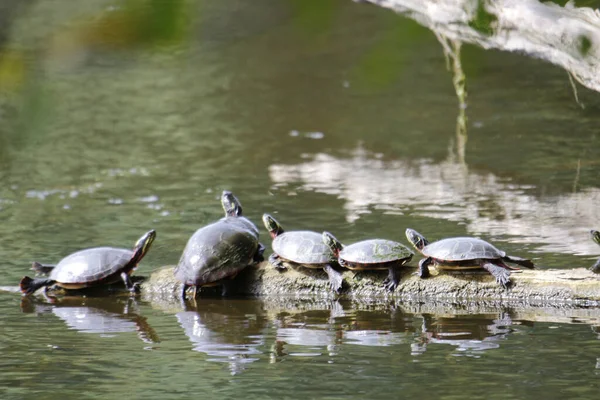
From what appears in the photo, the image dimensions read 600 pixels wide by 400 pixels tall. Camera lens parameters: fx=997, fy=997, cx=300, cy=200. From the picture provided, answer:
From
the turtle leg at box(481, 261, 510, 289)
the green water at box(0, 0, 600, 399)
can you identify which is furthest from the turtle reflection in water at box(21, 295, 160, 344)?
the turtle leg at box(481, 261, 510, 289)

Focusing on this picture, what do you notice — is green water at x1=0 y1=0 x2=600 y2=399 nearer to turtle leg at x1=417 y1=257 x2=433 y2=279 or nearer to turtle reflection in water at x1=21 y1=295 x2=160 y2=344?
turtle reflection in water at x1=21 y1=295 x2=160 y2=344

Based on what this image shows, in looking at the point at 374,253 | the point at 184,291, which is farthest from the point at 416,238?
the point at 184,291

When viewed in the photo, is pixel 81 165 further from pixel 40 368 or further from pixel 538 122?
pixel 40 368

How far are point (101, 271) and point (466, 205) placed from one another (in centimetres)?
300

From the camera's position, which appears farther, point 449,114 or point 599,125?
point 449,114

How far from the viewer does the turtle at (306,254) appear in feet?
16.3

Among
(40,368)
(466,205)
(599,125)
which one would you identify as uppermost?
(599,125)

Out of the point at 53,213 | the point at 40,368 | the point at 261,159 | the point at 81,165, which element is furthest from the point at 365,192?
the point at 40,368

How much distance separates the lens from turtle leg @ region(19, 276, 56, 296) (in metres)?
5.24

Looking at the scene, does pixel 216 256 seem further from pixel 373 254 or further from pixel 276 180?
pixel 276 180

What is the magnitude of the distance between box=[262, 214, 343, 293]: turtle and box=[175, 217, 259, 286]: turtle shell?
159 mm

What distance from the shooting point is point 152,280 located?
5.33 m

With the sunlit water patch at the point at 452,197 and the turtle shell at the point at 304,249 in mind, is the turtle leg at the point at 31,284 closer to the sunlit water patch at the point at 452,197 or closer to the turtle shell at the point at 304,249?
the turtle shell at the point at 304,249

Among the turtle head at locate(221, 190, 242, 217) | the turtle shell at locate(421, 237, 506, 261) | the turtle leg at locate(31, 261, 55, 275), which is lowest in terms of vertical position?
the turtle leg at locate(31, 261, 55, 275)
